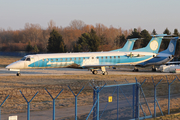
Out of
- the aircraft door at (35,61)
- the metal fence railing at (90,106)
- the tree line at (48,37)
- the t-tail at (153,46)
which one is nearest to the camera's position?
the metal fence railing at (90,106)

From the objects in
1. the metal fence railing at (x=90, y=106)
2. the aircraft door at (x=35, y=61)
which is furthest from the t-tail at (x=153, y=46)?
the metal fence railing at (x=90, y=106)

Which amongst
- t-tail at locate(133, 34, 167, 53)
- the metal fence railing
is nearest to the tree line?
t-tail at locate(133, 34, 167, 53)

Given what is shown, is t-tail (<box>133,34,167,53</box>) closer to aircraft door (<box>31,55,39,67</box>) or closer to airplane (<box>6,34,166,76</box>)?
airplane (<box>6,34,166,76</box>)

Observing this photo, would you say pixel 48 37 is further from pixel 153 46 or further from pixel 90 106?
pixel 90 106

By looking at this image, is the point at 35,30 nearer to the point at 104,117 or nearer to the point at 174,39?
the point at 174,39

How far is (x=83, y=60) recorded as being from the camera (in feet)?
115

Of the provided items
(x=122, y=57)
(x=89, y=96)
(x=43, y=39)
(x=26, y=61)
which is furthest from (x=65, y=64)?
(x=43, y=39)

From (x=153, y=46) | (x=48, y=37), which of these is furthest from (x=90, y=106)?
(x=48, y=37)

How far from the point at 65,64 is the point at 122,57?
8.74 meters

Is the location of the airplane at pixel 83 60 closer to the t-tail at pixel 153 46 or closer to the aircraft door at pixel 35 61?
the aircraft door at pixel 35 61

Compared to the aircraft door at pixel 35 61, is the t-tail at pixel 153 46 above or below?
above

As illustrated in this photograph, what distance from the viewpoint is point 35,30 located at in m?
151

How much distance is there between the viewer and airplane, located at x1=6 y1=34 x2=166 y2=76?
32625mm

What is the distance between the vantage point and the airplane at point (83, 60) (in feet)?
107
